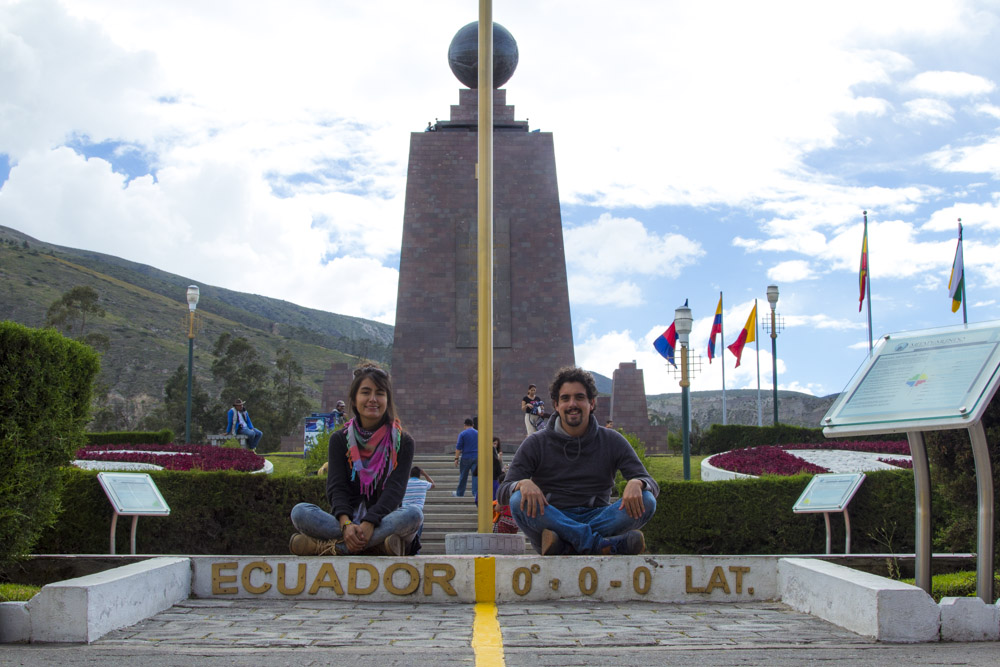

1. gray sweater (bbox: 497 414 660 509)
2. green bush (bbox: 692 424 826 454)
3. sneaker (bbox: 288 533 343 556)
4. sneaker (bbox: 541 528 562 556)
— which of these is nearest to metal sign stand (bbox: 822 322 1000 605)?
gray sweater (bbox: 497 414 660 509)

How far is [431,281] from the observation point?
22.1 m

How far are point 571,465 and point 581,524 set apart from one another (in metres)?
0.33

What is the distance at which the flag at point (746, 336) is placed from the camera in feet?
85.7

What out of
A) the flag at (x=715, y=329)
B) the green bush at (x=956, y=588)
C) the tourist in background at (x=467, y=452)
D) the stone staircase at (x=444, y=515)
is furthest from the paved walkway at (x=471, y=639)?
the flag at (x=715, y=329)

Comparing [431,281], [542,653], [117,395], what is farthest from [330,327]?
[542,653]

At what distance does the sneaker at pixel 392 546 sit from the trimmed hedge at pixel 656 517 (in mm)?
4663

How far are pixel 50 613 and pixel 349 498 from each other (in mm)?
1684

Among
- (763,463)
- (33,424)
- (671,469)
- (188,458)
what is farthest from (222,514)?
(671,469)

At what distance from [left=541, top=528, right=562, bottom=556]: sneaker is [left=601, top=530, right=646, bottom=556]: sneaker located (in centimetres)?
25

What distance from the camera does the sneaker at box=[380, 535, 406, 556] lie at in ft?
16.7

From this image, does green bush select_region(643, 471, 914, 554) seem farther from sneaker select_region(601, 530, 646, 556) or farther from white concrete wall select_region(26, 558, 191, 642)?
A: white concrete wall select_region(26, 558, 191, 642)

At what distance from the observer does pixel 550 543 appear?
5.14 meters

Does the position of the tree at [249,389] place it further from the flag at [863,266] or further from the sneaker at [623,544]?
the sneaker at [623,544]

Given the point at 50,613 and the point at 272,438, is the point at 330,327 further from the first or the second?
the point at 50,613
